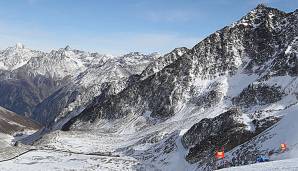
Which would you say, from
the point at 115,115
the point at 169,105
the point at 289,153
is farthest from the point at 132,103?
the point at 289,153

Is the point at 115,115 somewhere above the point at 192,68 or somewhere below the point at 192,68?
below

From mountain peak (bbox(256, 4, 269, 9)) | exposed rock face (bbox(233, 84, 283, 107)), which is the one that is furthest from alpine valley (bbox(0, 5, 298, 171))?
exposed rock face (bbox(233, 84, 283, 107))

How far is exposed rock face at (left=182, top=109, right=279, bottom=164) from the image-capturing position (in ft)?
235

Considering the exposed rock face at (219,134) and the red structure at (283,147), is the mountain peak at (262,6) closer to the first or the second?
the exposed rock face at (219,134)

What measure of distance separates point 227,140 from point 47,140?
56.9 meters

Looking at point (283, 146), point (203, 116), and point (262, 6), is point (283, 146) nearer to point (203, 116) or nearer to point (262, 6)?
point (203, 116)

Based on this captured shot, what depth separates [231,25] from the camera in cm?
14825

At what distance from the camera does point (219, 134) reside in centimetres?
7800

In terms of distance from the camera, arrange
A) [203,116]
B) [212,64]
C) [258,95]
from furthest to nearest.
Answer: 1. [212,64]
2. [203,116]
3. [258,95]

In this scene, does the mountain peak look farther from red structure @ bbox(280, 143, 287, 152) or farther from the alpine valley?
red structure @ bbox(280, 143, 287, 152)

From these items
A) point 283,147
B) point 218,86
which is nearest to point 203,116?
point 218,86

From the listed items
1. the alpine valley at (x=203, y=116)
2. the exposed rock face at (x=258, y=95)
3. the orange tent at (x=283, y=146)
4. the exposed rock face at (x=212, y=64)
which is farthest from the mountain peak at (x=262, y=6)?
the orange tent at (x=283, y=146)

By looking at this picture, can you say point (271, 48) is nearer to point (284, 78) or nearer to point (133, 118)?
point (284, 78)

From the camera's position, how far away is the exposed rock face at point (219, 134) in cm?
7156
